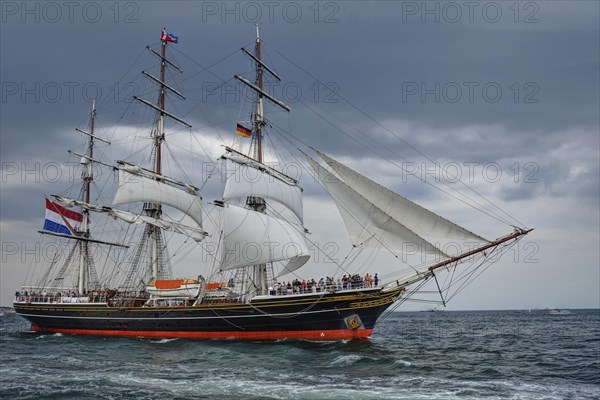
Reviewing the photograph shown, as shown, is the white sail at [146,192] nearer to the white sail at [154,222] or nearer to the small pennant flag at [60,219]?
the white sail at [154,222]

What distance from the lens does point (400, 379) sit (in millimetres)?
21781

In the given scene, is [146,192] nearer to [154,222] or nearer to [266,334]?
[154,222]

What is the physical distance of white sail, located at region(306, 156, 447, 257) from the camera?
1257 inches

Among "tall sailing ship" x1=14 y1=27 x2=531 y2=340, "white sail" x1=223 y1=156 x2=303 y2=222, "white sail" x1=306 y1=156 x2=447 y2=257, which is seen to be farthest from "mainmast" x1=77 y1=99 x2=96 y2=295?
"white sail" x1=306 y1=156 x2=447 y2=257

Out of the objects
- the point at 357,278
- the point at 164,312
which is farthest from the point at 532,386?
the point at 164,312

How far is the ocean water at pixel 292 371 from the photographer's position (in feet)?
62.6

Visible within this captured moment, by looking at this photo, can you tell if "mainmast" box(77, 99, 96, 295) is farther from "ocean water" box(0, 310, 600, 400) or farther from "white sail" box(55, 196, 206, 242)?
"ocean water" box(0, 310, 600, 400)

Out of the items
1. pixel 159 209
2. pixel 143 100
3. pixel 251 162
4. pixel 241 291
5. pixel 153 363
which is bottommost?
pixel 153 363

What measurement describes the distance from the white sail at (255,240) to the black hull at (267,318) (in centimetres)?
436

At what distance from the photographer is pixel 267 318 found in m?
35.3

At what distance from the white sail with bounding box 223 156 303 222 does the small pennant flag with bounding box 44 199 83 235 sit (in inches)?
814

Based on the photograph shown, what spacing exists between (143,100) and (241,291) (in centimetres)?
2460

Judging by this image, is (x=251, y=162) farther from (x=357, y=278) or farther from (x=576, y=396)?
(x=576, y=396)

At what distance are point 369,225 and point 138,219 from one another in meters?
27.0
